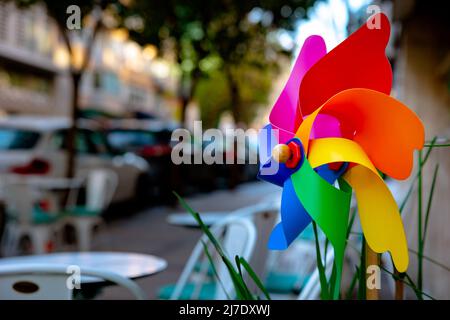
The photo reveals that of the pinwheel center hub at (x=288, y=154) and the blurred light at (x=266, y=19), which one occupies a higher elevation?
the blurred light at (x=266, y=19)

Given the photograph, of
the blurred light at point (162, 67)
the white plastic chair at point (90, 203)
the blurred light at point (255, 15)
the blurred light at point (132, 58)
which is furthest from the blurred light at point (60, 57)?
the white plastic chair at point (90, 203)

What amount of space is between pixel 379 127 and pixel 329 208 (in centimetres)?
15

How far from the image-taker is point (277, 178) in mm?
1056

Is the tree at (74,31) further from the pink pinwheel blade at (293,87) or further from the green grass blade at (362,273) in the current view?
the green grass blade at (362,273)

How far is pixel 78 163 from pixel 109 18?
2984mm

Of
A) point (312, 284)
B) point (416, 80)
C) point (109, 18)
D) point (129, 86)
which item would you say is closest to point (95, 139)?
point (109, 18)

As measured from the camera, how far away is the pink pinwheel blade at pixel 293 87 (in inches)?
43.8

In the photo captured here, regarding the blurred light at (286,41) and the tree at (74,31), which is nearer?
the tree at (74,31)

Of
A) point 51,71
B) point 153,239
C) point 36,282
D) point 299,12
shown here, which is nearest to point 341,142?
point 36,282

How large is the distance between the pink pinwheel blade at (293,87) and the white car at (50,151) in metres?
6.92

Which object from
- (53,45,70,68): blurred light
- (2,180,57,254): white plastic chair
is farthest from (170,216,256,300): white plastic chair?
(53,45,70,68): blurred light

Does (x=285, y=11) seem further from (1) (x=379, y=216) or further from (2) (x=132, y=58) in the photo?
(2) (x=132, y=58)

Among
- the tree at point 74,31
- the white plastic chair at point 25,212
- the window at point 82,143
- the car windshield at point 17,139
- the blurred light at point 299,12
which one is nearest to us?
the white plastic chair at point 25,212
